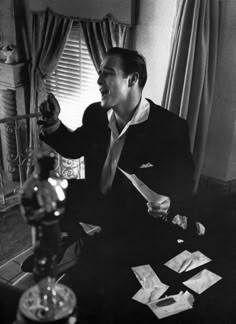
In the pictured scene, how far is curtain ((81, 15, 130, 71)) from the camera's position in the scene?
150 inches

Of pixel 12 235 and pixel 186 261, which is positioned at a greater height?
pixel 186 261

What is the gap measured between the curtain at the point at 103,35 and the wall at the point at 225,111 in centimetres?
94

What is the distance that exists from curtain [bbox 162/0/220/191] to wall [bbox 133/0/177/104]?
0.36 metres

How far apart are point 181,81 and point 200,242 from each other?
172cm

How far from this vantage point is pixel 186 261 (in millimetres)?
1813

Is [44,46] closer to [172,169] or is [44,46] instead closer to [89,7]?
[89,7]

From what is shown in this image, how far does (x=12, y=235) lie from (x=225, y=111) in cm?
219

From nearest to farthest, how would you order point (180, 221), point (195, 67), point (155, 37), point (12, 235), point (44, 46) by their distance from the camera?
point (180, 221)
point (195, 67)
point (155, 37)
point (12, 235)
point (44, 46)

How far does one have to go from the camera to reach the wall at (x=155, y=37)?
3.58 metres

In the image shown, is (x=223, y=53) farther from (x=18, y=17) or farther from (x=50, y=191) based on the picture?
(x=50, y=191)

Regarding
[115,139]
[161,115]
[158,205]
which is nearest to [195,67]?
[161,115]

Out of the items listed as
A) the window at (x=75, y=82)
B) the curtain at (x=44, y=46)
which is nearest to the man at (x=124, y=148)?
the window at (x=75, y=82)

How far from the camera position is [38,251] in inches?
34.6

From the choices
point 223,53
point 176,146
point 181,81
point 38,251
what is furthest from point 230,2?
point 38,251
